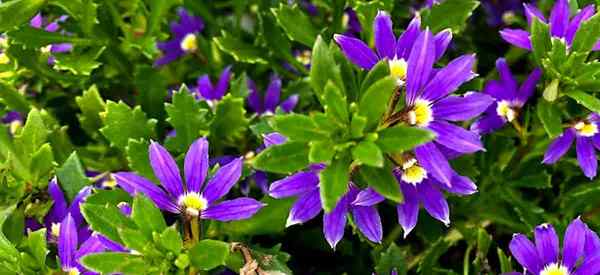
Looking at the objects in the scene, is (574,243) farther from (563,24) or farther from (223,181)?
(223,181)

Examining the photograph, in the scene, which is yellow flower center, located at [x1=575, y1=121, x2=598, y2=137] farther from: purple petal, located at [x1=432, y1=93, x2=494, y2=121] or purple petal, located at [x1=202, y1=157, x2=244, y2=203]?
purple petal, located at [x1=202, y1=157, x2=244, y2=203]

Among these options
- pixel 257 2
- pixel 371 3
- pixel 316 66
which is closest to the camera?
pixel 316 66

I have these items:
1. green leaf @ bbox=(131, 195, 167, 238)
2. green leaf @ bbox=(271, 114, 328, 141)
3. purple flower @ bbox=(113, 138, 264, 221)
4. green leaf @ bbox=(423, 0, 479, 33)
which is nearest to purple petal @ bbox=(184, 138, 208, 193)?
purple flower @ bbox=(113, 138, 264, 221)

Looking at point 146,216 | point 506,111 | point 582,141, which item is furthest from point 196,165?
point 582,141

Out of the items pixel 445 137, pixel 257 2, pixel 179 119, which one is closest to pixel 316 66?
pixel 445 137

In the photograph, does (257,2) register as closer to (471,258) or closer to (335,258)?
(335,258)
